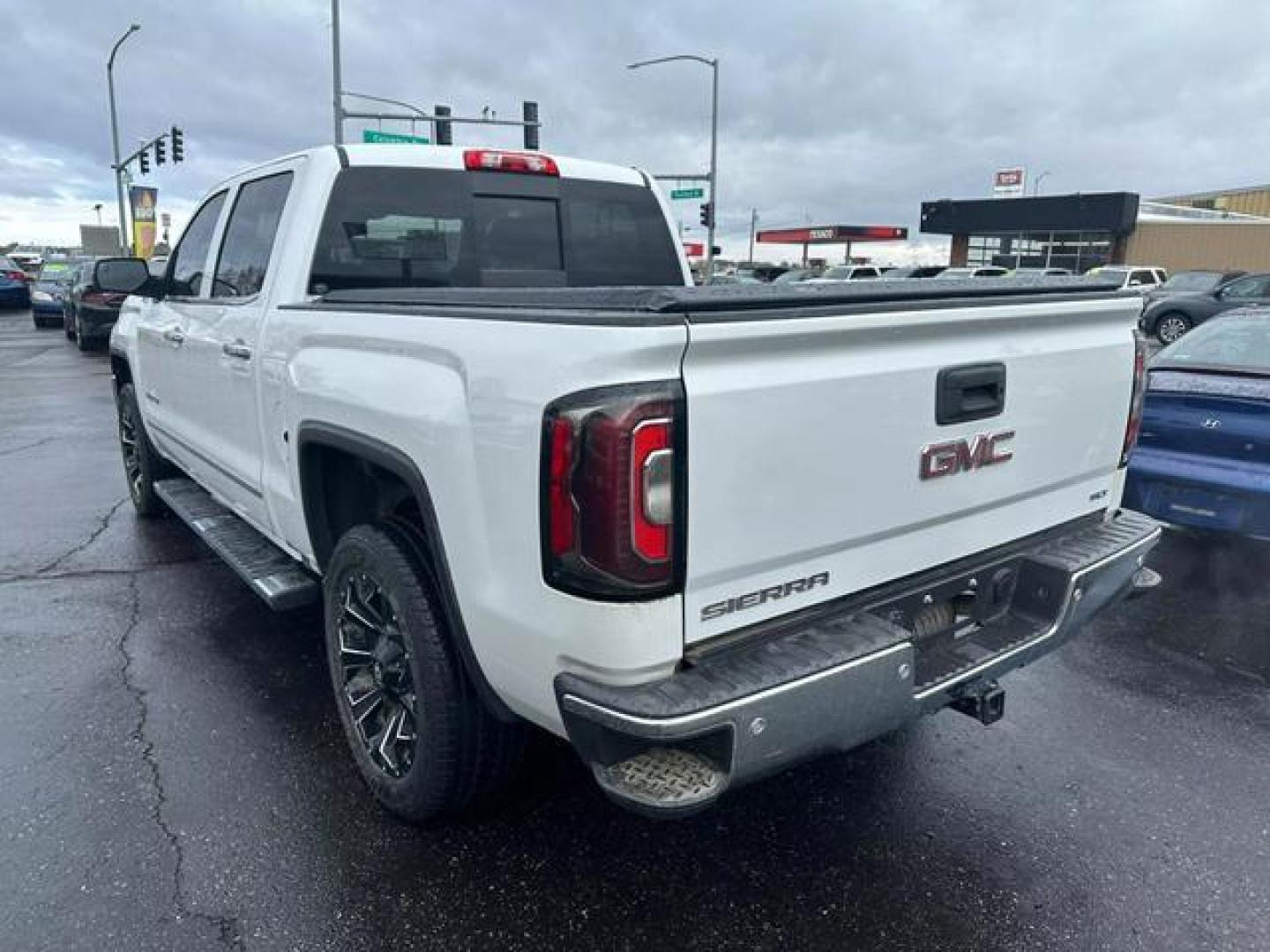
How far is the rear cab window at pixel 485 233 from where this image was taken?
3670mm

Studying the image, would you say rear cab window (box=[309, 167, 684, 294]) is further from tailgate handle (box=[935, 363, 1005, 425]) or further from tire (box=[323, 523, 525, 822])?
tailgate handle (box=[935, 363, 1005, 425])

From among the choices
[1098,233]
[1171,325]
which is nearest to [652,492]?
[1171,325]

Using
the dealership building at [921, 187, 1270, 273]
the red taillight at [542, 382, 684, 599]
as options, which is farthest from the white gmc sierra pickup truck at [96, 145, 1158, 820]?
the dealership building at [921, 187, 1270, 273]

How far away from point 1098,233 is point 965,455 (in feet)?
162

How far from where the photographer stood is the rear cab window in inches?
144

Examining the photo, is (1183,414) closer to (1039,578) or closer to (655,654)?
(1039,578)

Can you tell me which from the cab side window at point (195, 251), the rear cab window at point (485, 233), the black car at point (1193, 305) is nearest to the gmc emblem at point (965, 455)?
the rear cab window at point (485, 233)

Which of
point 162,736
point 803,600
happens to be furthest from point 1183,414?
point 162,736

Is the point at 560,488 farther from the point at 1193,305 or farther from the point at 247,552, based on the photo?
the point at 1193,305

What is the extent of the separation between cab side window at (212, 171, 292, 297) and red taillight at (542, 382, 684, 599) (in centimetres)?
228

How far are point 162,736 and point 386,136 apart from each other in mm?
25728

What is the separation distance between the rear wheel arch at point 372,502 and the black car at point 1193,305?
19.6m

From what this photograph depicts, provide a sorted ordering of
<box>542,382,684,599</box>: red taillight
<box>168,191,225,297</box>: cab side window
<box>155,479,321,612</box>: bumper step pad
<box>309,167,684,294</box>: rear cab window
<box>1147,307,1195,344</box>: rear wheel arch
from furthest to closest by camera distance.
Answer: <box>1147,307,1195,344</box>: rear wheel arch < <box>168,191,225,297</box>: cab side window < <box>309,167,684,294</box>: rear cab window < <box>155,479,321,612</box>: bumper step pad < <box>542,382,684,599</box>: red taillight

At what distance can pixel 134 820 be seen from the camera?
2.92 m
